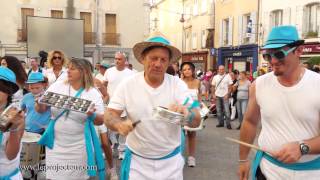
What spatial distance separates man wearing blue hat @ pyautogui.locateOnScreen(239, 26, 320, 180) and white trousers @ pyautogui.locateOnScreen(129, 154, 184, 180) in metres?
0.73

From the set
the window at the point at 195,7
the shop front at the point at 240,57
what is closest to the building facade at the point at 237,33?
the shop front at the point at 240,57

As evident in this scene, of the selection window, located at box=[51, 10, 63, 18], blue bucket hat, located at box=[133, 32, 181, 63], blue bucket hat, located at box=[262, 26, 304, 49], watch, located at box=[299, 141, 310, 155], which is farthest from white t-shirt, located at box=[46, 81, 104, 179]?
window, located at box=[51, 10, 63, 18]

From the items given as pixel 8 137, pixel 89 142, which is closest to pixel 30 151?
pixel 89 142

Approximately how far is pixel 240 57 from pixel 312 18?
7342mm

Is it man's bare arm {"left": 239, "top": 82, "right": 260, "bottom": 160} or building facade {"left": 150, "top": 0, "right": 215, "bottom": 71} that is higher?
building facade {"left": 150, "top": 0, "right": 215, "bottom": 71}

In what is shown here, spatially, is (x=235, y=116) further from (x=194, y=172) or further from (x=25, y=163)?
(x=25, y=163)

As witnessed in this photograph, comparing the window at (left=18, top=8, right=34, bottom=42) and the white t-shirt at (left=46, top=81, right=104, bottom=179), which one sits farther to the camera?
the window at (left=18, top=8, right=34, bottom=42)

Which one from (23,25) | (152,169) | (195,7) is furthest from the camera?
(195,7)

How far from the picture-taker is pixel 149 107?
9.86ft

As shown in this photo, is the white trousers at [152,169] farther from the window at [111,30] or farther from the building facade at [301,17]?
the window at [111,30]

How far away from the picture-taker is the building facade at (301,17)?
64.8 feet

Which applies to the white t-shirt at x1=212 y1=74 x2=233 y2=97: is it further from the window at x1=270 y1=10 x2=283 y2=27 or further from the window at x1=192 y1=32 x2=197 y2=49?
the window at x1=192 y1=32 x2=197 y2=49

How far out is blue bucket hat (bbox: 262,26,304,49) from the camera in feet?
9.59

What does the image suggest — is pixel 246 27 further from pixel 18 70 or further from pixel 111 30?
pixel 18 70
